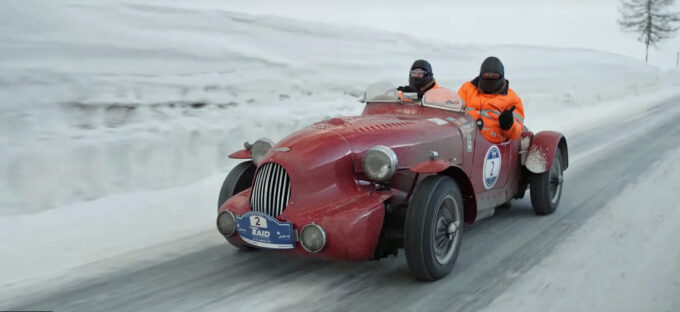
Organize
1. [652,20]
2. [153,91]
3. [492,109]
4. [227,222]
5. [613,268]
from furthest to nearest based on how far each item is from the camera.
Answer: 1. [652,20]
2. [153,91]
3. [492,109]
4. [613,268]
5. [227,222]

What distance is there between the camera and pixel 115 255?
5.38 m

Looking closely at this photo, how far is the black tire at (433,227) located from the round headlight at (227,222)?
128 cm

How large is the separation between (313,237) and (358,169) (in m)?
0.69

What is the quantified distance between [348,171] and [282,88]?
34.6 feet

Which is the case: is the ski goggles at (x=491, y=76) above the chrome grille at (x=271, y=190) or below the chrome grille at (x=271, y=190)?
above

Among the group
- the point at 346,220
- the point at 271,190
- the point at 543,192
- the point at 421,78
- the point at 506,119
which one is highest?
the point at 421,78

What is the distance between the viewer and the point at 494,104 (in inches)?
255

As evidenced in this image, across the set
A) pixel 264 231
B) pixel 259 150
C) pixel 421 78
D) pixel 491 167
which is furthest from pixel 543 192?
pixel 264 231

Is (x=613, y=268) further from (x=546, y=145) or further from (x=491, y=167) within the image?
(x=546, y=145)

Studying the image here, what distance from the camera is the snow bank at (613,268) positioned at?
4.31 metres

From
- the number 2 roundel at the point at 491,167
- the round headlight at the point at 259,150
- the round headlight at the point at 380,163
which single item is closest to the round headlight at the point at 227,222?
the round headlight at the point at 259,150

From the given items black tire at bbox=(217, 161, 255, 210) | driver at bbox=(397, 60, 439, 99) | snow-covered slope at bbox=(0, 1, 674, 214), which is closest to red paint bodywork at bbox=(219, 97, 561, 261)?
black tire at bbox=(217, 161, 255, 210)

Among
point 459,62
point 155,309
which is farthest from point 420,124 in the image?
point 459,62

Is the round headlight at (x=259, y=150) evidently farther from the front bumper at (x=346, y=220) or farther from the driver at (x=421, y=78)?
the driver at (x=421, y=78)
